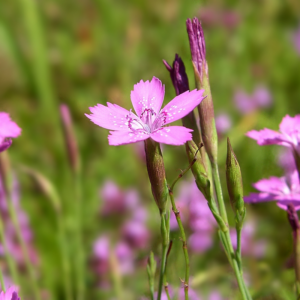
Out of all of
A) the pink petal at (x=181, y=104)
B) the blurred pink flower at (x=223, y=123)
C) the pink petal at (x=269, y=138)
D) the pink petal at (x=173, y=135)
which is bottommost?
the pink petal at (x=173, y=135)

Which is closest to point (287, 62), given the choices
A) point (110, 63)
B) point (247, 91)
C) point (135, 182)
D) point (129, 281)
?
point (247, 91)

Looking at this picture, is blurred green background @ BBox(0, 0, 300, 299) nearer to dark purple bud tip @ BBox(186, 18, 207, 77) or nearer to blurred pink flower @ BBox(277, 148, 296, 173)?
blurred pink flower @ BBox(277, 148, 296, 173)

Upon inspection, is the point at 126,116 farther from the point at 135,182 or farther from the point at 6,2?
the point at 6,2

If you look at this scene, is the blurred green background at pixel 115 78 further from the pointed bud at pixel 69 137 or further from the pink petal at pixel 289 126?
the pink petal at pixel 289 126

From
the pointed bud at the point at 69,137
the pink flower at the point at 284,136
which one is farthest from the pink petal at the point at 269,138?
the pointed bud at the point at 69,137

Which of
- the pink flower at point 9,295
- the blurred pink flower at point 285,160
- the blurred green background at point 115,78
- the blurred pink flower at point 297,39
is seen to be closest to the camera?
the pink flower at point 9,295

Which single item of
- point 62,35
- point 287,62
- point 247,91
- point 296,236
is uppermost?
point 62,35
